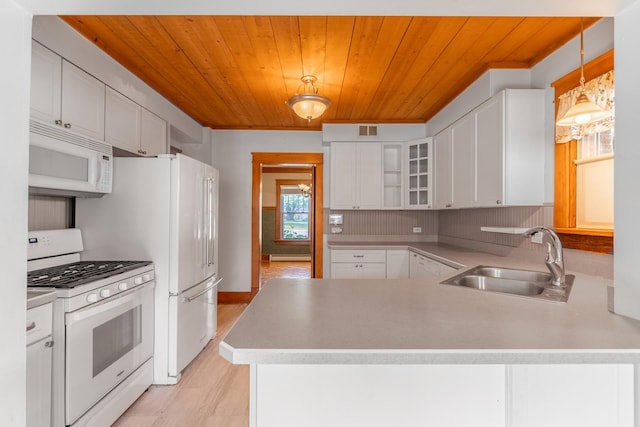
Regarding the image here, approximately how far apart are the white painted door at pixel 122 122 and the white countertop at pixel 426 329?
1.99 m

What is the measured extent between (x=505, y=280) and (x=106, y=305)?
2411mm

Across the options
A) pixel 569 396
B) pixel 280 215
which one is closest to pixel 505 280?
pixel 569 396

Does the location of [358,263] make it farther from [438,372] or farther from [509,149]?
[438,372]

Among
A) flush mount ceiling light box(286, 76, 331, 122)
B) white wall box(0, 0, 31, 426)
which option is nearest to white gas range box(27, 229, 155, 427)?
white wall box(0, 0, 31, 426)

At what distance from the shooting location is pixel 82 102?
7.22ft

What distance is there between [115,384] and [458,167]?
3245 mm

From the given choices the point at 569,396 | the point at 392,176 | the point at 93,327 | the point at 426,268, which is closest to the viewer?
the point at 569,396

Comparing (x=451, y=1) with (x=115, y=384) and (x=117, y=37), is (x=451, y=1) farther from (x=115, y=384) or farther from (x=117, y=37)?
(x=115, y=384)

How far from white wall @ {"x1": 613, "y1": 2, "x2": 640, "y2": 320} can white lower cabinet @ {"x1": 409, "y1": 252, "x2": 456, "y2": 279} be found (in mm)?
1422

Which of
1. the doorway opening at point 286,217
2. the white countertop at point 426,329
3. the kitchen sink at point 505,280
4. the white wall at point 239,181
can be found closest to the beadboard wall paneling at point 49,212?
the white countertop at point 426,329

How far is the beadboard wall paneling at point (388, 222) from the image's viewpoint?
4547 millimetres

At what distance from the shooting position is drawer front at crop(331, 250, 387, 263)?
3945 mm

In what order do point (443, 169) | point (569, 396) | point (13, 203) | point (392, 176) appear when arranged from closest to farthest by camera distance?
point (569, 396)
point (13, 203)
point (443, 169)
point (392, 176)

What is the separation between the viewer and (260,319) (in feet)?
3.51
